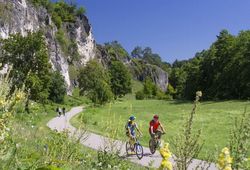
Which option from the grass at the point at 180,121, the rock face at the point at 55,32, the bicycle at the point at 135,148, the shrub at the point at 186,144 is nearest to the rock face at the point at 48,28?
the rock face at the point at 55,32

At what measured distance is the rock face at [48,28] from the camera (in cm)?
7850

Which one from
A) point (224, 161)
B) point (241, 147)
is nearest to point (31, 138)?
point (241, 147)

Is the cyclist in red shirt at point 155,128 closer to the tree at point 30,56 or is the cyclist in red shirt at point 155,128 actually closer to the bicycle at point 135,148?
the bicycle at point 135,148

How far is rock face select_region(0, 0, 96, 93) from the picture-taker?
78.5 meters

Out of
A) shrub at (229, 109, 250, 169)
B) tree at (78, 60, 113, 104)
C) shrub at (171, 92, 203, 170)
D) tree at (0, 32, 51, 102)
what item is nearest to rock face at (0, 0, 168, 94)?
tree at (78, 60, 113, 104)

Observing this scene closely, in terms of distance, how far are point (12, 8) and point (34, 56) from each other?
3314 cm

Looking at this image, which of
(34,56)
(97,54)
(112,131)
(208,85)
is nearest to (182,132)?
(112,131)

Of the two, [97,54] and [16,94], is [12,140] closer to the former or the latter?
[16,94]

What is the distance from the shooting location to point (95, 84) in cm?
8162

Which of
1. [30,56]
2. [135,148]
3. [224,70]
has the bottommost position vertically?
[135,148]

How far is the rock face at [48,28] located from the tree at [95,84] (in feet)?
20.2

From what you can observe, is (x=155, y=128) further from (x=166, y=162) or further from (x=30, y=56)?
(x=30, y=56)

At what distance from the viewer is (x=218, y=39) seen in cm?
9375

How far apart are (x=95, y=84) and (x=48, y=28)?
3028 centimetres
